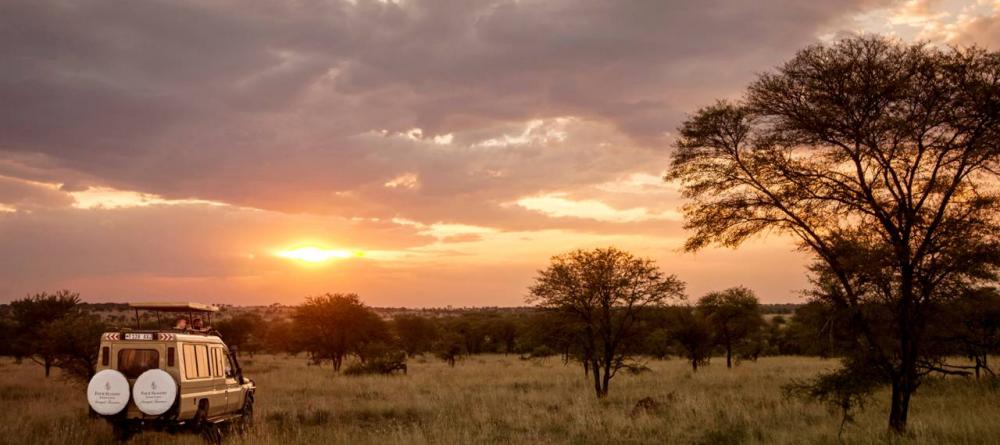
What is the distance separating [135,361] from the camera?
14.8 meters

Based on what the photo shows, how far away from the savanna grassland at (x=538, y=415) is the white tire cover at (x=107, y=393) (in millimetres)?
1354

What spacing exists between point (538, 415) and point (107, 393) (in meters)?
11.9

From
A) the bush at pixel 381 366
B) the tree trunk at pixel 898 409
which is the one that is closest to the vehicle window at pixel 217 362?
the tree trunk at pixel 898 409

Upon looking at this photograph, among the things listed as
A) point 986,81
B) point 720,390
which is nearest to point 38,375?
point 720,390

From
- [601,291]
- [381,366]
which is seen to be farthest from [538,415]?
[381,366]

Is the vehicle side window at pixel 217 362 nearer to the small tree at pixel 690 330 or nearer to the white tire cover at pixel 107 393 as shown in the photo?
the white tire cover at pixel 107 393

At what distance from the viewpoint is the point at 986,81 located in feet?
43.9

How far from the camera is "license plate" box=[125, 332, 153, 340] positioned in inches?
574

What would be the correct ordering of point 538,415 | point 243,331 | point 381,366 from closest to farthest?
point 538,415, point 381,366, point 243,331

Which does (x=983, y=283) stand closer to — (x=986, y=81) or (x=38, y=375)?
(x=986, y=81)

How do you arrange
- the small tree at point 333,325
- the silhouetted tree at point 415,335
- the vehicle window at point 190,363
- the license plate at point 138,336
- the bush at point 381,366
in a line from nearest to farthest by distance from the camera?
the license plate at point 138,336
the vehicle window at point 190,363
the bush at point 381,366
the small tree at point 333,325
the silhouetted tree at point 415,335

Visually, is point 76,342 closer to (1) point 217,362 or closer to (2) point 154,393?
(1) point 217,362

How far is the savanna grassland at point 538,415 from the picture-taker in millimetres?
15062

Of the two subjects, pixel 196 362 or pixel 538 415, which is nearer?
pixel 196 362
